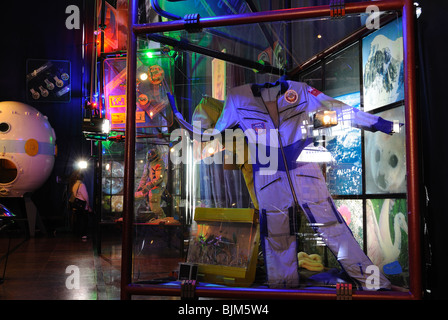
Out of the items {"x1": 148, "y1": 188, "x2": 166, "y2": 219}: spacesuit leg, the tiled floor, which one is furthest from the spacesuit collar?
the tiled floor

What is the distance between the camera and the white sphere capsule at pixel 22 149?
9039 mm

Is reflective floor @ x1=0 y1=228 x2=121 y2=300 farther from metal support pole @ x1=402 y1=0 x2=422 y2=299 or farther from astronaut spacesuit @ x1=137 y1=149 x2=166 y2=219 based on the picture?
metal support pole @ x1=402 y1=0 x2=422 y2=299

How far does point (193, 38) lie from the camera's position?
3.27m

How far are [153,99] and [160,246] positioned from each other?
3.76ft

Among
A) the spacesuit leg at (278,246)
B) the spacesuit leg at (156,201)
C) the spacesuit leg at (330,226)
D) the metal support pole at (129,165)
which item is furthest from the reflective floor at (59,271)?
the spacesuit leg at (330,226)

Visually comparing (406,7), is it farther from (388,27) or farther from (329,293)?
(329,293)

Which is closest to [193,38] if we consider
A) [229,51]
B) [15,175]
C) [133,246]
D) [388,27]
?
[229,51]

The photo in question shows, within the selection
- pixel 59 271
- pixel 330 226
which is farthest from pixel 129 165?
pixel 59 271

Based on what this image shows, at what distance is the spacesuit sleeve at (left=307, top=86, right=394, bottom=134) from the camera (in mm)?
2945

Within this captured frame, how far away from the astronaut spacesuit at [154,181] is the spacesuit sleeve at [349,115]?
129 cm

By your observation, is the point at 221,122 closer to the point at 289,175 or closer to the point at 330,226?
the point at 289,175

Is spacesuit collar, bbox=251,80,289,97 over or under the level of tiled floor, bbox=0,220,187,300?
over

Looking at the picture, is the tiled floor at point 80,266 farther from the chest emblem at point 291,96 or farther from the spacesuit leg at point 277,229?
the chest emblem at point 291,96

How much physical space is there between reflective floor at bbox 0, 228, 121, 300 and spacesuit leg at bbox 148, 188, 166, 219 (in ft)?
2.95
